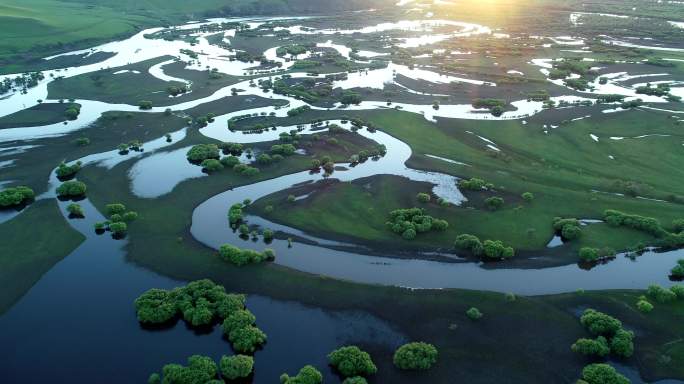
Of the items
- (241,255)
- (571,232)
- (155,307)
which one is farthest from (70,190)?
(571,232)

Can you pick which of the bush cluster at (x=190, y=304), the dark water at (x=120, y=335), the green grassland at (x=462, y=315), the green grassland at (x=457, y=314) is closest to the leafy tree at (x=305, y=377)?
the dark water at (x=120, y=335)

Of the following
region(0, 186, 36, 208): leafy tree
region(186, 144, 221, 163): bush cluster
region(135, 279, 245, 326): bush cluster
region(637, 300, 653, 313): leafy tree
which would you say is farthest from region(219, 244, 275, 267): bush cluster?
region(637, 300, 653, 313): leafy tree

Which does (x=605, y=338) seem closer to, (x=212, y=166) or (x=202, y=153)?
(x=212, y=166)

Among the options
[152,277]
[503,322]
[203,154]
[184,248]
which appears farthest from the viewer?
[203,154]

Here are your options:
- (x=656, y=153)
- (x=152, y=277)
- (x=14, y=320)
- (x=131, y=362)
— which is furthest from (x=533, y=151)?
(x=14, y=320)

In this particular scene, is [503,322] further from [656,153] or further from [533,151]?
[656,153]

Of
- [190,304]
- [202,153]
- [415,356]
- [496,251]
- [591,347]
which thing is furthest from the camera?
[202,153]
